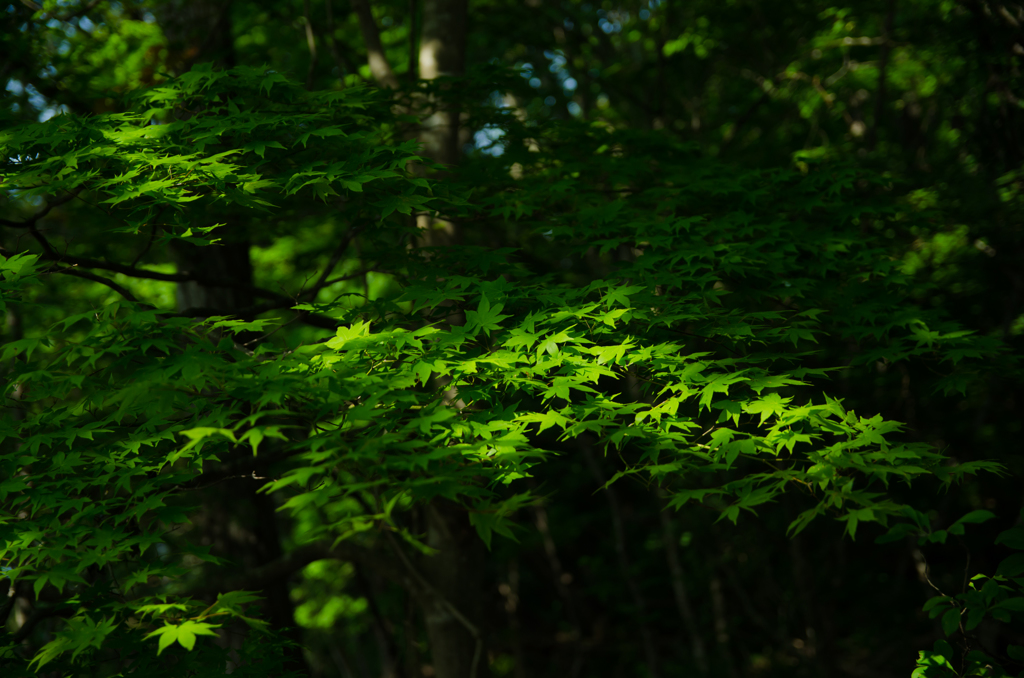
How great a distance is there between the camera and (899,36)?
9.25 m

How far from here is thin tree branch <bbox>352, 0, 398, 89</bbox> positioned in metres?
5.82

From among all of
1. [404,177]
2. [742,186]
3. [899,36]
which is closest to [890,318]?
[742,186]

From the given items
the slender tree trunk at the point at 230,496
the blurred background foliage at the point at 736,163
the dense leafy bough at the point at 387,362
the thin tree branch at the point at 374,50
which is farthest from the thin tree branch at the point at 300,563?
the thin tree branch at the point at 374,50

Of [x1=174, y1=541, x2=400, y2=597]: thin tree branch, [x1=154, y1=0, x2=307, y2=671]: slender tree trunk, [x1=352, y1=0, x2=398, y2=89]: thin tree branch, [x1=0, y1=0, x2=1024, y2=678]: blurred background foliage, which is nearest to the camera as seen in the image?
[x1=174, y1=541, x2=400, y2=597]: thin tree branch

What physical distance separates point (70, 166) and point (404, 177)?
5.03 feet

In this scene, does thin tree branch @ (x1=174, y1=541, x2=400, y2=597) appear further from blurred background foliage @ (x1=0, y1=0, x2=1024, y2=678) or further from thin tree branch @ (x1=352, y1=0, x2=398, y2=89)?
thin tree branch @ (x1=352, y1=0, x2=398, y2=89)

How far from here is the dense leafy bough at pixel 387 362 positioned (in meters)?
2.51

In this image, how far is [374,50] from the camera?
19.4ft

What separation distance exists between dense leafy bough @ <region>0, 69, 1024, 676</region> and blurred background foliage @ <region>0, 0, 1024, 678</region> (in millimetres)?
1032

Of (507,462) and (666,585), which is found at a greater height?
(507,462)

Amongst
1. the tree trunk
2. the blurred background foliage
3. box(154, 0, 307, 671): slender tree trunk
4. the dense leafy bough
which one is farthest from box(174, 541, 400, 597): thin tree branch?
box(154, 0, 307, 671): slender tree trunk

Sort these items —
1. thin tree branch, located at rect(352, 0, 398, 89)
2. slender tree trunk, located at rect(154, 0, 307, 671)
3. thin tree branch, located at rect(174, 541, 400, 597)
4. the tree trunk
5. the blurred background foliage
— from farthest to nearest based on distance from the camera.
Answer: slender tree trunk, located at rect(154, 0, 307, 671), the blurred background foliage, thin tree branch, located at rect(352, 0, 398, 89), the tree trunk, thin tree branch, located at rect(174, 541, 400, 597)

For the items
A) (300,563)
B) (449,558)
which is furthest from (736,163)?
(300,563)

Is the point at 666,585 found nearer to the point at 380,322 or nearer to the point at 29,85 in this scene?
the point at 380,322
